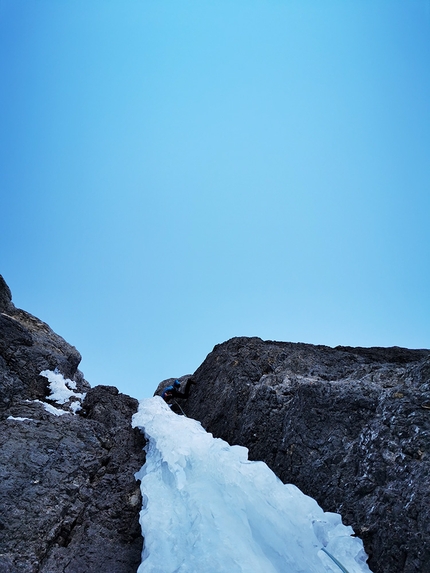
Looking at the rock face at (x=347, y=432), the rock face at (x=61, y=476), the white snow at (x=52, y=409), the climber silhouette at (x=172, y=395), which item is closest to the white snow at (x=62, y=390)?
the rock face at (x=61, y=476)

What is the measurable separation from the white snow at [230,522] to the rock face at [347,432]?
1.41 feet

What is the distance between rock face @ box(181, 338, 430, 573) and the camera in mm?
4531

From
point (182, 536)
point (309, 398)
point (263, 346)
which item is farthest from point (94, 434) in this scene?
point (263, 346)

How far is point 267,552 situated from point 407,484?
1.94 meters

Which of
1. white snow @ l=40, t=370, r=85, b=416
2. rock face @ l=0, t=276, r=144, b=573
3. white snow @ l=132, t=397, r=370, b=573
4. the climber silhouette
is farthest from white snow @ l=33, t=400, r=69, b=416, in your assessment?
the climber silhouette

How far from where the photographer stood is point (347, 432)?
6238 millimetres

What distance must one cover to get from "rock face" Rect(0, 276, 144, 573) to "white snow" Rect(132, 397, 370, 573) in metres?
0.55

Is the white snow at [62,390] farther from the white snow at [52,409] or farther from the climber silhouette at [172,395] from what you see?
the climber silhouette at [172,395]

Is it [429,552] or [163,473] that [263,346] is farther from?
[429,552]

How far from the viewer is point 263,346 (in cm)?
Result: 1102

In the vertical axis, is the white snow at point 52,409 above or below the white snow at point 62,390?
below

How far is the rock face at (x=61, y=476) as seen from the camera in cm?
509

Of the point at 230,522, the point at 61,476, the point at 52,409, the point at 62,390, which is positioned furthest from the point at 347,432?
the point at 62,390

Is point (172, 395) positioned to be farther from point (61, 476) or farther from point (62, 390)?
point (61, 476)
